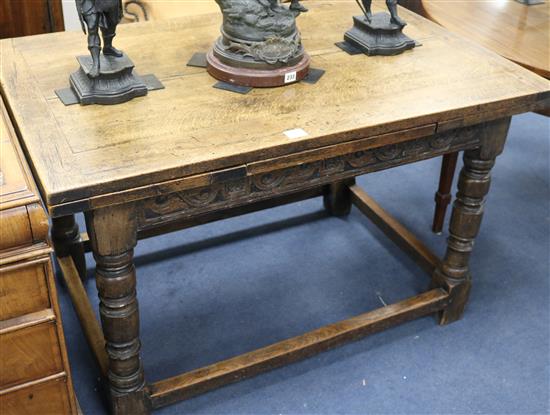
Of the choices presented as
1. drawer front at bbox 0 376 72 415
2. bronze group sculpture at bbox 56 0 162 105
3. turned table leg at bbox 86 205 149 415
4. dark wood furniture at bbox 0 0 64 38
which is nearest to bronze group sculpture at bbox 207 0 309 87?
bronze group sculpture at bbox 56 0 162 105

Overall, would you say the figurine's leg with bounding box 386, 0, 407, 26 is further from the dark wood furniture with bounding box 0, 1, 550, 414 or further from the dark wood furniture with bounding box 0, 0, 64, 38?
the dark wood furniture with bounding box 0, 0, 64, 38

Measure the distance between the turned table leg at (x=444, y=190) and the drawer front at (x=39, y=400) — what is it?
147 cm

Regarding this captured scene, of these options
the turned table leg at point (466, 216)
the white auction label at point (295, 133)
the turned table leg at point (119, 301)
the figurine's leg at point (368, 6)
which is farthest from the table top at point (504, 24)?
the turned table leg at point (119, 301)

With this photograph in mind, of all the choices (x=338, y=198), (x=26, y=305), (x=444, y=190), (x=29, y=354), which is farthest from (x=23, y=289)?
(x=444, y=190)

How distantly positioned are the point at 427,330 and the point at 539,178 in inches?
44.5

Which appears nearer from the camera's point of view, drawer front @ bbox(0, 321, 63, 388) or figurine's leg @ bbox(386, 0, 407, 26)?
drawer front @ bbox(0, 321, 63, 388)

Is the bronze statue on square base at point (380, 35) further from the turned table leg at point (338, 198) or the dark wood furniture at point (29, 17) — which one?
the dark wood furniture at point (29, 17)

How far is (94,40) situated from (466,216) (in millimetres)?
1090

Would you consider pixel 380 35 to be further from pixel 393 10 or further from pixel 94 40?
pixel 94 40

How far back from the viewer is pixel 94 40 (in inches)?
59.5

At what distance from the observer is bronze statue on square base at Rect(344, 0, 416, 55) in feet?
6.08

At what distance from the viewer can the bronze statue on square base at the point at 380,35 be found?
1.85 meters

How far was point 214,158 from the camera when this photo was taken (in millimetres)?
1387

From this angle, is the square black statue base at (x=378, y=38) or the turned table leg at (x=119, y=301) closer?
the turned table leg at (x=119, y=301)
